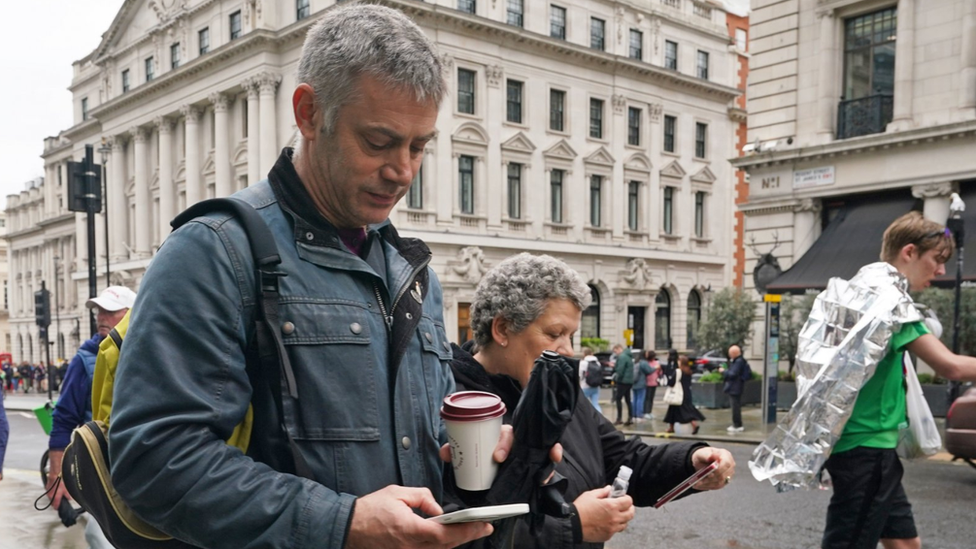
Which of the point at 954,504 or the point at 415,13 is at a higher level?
the point at 415,13

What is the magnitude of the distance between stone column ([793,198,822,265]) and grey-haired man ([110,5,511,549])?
1886 centimetres

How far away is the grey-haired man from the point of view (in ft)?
4.71

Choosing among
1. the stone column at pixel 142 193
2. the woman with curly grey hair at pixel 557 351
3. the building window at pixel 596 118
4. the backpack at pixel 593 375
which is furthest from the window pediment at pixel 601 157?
the woman with curly grey hair at pixel 557 351

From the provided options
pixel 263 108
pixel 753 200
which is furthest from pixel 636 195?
pixel 753 200

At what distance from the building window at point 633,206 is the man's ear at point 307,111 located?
135ft

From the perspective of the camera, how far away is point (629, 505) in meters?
2.51

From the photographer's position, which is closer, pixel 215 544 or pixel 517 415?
pixel 215 544

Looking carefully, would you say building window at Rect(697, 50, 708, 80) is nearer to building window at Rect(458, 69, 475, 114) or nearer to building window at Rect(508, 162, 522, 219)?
building window at Rect(508, 162, 522, 219)

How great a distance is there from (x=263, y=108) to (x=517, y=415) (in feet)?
124

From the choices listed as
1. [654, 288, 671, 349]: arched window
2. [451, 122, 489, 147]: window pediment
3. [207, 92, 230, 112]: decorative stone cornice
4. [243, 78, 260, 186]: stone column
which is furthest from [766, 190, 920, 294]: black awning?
[207, 92, 230, 112]: decorative stone cornice

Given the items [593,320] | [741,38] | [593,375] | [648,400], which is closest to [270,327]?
[593,375]

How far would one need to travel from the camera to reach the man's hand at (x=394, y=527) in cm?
147

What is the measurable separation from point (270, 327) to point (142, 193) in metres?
51.1

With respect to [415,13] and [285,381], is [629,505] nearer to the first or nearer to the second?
[285,381]
